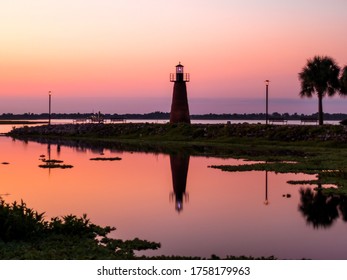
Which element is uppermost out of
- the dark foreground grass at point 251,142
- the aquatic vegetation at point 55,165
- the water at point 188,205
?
the dark foreground grass at point 251,142

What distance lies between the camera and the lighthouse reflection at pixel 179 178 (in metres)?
23.5

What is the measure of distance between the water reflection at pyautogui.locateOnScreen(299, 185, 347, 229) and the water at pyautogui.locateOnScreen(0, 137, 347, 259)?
296 mm

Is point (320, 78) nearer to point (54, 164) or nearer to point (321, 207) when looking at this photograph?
point (54, 164)

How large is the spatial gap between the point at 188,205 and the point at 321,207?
524cm

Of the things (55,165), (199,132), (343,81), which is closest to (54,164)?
(55,165)

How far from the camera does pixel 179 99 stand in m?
82.2

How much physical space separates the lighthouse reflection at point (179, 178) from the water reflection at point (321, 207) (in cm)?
488

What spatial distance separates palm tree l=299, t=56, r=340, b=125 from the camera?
71.3m

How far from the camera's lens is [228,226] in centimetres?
1797

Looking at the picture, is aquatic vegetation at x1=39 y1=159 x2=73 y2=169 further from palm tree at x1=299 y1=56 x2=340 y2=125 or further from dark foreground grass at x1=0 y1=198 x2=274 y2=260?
palm tree at x1=299 y1=56 x2=340 y2=125

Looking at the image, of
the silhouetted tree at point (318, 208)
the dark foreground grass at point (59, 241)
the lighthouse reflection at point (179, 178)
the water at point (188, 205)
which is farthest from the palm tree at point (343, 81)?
the dark foreground grass at point (59, 241)

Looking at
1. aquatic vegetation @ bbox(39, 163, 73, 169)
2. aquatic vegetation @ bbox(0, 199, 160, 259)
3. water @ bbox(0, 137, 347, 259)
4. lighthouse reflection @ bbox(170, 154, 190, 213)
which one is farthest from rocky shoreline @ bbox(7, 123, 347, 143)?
aquatic vegetation @ bbox(0, 199, 160, 259)

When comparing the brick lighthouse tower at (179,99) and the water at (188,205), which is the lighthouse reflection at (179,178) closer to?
the water at (188,205)

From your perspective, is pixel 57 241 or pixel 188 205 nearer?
pixel 57 241
